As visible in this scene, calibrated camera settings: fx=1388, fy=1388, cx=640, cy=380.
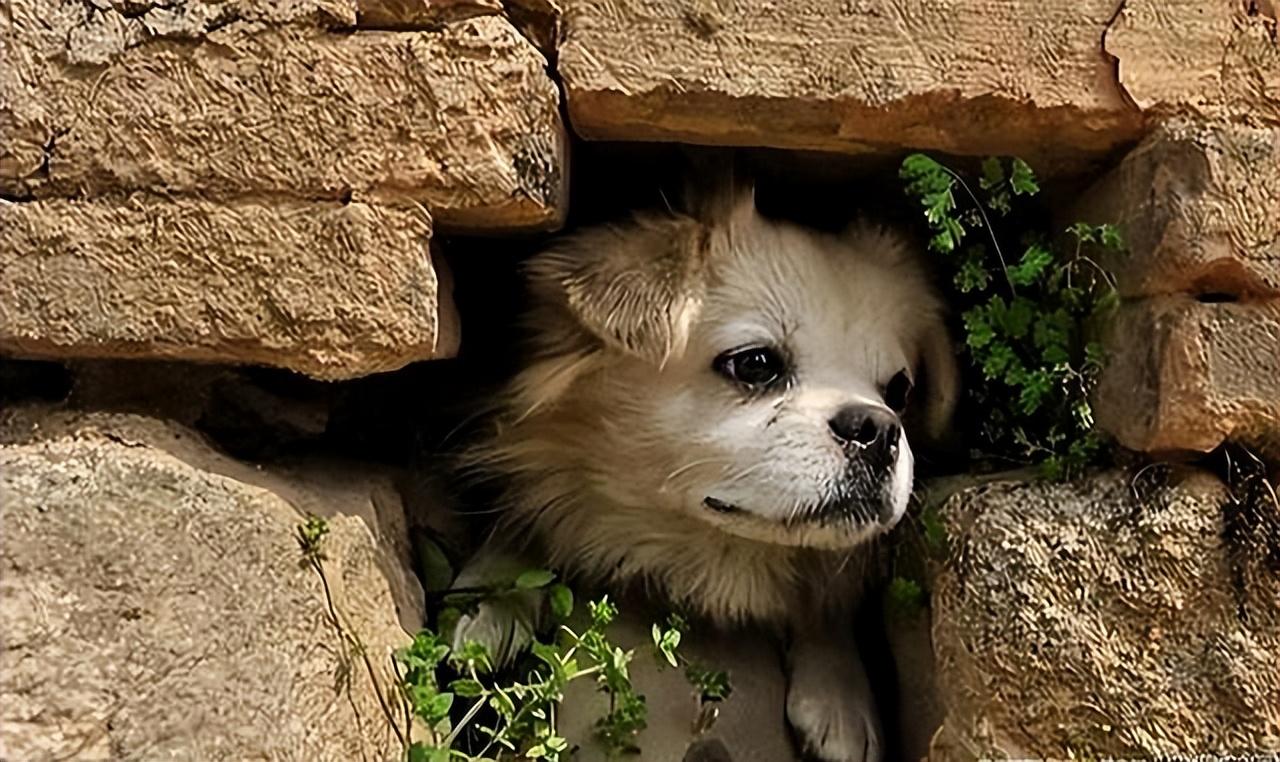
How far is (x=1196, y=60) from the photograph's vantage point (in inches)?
58.0

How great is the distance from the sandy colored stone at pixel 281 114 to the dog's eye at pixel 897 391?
0.58m

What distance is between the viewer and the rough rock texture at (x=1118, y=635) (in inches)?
54.9

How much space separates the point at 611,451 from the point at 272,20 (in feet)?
2.12

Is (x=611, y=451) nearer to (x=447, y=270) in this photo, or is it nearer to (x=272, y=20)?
(x=447, y=270)

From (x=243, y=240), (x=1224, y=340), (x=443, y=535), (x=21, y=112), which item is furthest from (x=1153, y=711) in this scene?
(x=21, y=112)

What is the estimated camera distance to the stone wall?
1.31 m

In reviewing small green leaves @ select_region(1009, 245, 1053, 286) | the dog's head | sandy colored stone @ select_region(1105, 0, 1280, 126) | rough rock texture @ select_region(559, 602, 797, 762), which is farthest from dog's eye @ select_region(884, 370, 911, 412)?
sandy colored stone @ select_region(1105, 0, 1280, 126)

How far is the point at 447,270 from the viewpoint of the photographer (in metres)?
1.54

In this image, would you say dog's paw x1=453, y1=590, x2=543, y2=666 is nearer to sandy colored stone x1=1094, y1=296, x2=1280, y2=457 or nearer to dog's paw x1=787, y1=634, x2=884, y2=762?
dog's paw x1=787, y1=634, x2=884, y2=762

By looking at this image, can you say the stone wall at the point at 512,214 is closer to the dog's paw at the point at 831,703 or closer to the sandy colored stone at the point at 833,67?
the sandy colored stone at the point at 833,67

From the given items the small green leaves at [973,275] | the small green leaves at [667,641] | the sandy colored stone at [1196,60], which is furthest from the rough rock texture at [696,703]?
the sandy colored stone at [1196,60]

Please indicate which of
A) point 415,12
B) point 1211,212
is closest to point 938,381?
point 1211,212

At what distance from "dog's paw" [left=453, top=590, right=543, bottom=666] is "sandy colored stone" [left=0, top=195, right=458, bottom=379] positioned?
39cm

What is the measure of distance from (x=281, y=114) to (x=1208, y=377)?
969 millimetres
